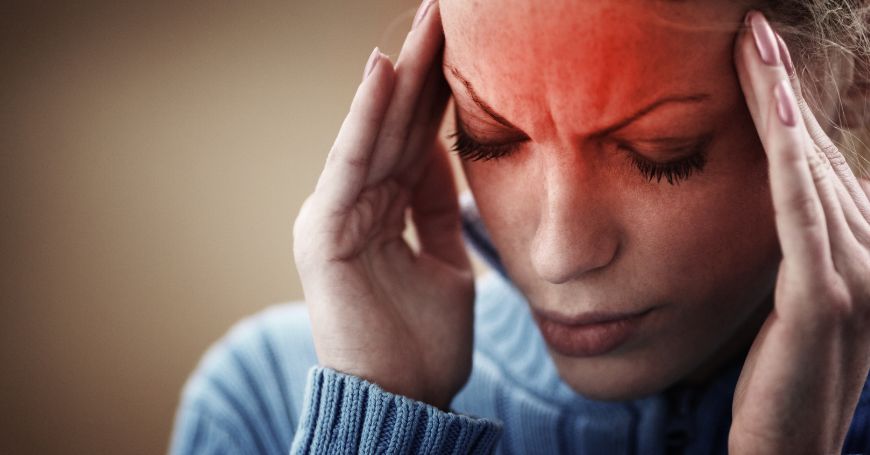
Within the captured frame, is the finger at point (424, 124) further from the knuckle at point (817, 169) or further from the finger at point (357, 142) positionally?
the knuckle at point (817, 169)

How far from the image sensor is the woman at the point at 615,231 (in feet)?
2.03

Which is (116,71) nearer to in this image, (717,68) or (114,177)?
(114,177)

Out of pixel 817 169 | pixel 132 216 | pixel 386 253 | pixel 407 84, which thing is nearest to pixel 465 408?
pixel 386 253

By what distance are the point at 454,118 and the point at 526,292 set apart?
7.9 inches

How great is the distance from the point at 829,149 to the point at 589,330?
278mm

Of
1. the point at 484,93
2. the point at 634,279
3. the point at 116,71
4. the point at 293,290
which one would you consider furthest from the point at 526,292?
the point at 116,71

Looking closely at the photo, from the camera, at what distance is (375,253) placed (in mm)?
920

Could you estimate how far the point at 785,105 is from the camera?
1.96 feet

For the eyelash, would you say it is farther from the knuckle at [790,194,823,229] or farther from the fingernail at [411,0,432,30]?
the fingernail at [411,0,432,30]

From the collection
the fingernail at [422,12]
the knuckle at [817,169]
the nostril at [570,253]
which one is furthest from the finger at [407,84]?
the knuckle at [817,169]

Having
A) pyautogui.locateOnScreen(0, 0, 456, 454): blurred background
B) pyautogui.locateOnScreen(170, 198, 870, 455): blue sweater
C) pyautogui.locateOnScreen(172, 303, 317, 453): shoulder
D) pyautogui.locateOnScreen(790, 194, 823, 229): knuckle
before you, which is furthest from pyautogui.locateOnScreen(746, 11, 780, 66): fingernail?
pyautogui.locateOnScreen(0, 0, 456, 454): blurred background

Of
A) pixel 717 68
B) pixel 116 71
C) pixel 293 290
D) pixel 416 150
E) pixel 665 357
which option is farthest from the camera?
pixel 293 290

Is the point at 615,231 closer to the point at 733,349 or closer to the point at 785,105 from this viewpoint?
the point at 785,105

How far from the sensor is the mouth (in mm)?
760
